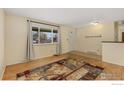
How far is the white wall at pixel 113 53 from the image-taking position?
1.29m

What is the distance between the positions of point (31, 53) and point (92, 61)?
0.72 metres

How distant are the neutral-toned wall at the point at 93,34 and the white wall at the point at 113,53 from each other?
0.08m

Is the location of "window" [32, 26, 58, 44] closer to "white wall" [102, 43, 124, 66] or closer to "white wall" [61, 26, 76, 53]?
"white wall" [61, 26, 76, 53]

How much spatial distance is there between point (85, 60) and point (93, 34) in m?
0.33

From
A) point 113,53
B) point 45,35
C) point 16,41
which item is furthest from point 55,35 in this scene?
point 113,53

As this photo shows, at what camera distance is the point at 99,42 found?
1.24m

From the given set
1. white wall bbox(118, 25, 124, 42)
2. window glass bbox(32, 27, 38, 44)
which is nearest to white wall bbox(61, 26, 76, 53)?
window glass bbox(32, 27, 38, 44)

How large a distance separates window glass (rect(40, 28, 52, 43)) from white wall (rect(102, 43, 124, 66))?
0.64 m

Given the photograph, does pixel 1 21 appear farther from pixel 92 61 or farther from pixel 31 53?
pixel 92 61

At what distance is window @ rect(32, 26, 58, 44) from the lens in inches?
43.3

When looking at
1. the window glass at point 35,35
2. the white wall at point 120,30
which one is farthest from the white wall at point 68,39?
the white wall at point 120,30
